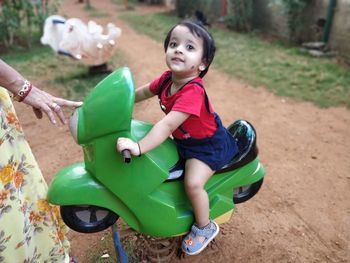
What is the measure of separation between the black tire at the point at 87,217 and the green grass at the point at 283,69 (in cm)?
355

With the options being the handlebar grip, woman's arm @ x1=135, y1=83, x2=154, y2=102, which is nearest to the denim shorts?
woman's arm @ x1=135, y1=83, x2=154, y2=102

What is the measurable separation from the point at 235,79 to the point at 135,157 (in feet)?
13.6

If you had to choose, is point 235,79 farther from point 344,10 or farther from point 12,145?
point 12,145

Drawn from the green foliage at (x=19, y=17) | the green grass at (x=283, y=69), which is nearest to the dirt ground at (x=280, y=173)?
the green grass at (x=283, y=69)

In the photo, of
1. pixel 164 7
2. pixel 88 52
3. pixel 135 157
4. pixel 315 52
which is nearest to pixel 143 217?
pixel 135 157

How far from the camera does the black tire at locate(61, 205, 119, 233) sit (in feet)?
5.68

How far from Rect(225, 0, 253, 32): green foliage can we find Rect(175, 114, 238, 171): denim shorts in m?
7.18

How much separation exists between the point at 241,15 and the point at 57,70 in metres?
4.58

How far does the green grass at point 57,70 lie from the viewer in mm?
5090

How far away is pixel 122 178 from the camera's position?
5.41 ft


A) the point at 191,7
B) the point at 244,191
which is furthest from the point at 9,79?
the point at 191,7

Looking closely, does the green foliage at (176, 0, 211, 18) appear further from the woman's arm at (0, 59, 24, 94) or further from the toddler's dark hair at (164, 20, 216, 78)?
the woman's arm at (0, 59, 24, 94)

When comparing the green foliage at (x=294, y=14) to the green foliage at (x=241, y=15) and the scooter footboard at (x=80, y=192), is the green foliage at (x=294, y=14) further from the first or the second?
the scooter footboard at (x=80, y=192)

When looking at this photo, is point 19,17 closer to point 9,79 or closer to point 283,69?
point 283,69
